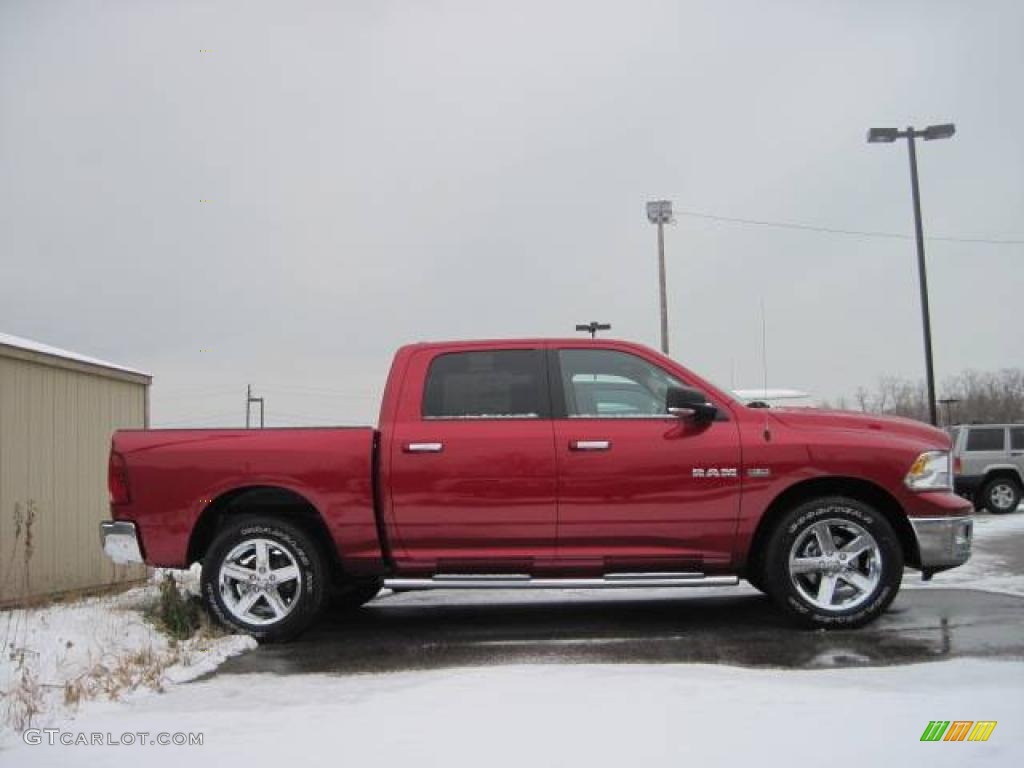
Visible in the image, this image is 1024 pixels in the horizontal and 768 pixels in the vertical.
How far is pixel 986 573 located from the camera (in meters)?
8.84

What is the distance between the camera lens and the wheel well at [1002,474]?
17.9 m

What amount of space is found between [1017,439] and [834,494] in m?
14.4

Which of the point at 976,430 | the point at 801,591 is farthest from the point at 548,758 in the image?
the point at 976,430

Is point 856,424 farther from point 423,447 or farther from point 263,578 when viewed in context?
point 263,578

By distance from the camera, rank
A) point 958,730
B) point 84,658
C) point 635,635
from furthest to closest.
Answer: point 635,635 → point 84,658 → point 958,730

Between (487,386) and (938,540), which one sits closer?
(938,540)

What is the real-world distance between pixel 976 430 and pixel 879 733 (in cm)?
1645

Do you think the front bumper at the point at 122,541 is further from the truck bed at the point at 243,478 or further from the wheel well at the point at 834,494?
the wheel well at the point at 834,494

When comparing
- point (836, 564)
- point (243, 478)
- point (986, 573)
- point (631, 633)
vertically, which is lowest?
point (986, 573)

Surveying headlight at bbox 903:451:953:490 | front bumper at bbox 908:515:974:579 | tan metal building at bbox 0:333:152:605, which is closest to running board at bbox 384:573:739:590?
front bumper at bbox 908:515:974:579

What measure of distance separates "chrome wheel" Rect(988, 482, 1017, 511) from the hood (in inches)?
545

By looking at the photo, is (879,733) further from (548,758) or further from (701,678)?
(548,758)

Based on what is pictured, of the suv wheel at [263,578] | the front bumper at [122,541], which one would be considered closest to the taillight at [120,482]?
the front bumper at [122,541]

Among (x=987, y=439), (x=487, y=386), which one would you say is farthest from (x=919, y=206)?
(x=487, y=386)
